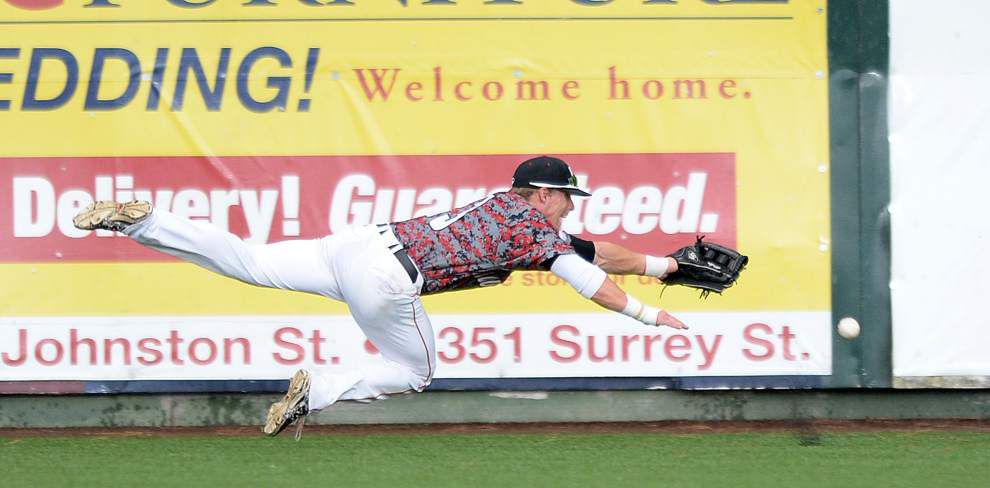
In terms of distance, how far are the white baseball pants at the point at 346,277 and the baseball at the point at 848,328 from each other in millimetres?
2456

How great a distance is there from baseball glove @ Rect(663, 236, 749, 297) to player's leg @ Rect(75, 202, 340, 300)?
1626 mm

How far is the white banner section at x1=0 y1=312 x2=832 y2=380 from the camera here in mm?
7559

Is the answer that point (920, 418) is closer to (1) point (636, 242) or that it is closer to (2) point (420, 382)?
(1) point (636, 242)

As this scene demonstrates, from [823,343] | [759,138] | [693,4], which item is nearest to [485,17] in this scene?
[693,4]

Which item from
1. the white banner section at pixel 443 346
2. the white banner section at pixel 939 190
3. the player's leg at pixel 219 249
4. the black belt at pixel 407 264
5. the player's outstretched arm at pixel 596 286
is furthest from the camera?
the white banner section at pixel 443 346

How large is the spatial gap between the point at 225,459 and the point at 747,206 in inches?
121

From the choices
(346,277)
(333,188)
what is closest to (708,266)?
(346,277)

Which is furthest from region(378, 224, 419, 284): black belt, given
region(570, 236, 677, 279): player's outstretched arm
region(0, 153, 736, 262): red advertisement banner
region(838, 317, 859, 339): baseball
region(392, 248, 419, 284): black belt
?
region(838, 317, 859, 339): baseball

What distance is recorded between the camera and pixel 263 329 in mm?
7566

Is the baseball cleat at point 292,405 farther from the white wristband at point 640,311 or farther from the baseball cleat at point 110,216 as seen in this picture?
the white wristband at point 640,311

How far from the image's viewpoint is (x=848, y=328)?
7.48 metres

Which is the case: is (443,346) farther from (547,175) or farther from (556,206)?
(547,175)

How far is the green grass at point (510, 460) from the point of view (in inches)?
240

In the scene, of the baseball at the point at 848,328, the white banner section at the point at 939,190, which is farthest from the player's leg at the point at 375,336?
the white banner section at the point at 939,190
